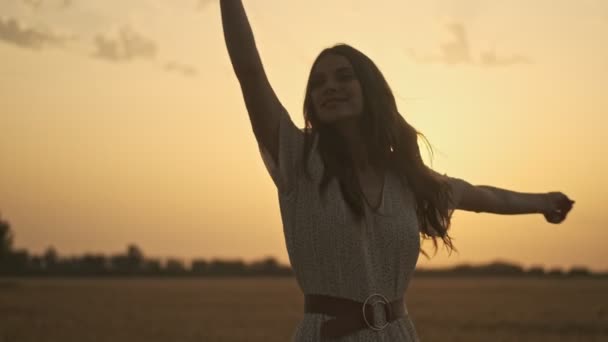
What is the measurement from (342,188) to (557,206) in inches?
42.5

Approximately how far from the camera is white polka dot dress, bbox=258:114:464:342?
266 cm

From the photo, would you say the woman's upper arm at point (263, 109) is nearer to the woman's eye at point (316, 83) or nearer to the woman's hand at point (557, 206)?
the woman's eye at point (316, 83)

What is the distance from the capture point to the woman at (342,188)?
267 cm

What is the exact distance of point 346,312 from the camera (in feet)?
8.80

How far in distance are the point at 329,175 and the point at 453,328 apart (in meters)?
18.7

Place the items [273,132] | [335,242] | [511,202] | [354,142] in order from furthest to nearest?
[511,202], [354,142], [273,132], [335,242]

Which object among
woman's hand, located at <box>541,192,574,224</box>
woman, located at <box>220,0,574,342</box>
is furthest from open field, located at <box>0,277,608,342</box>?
woman, located at <box>220,0,574,342</box>

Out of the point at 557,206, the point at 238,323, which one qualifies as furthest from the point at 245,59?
the point at 238,323

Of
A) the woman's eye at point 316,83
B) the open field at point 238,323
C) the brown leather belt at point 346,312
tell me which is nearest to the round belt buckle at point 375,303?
the brown leather belt at point 346,312

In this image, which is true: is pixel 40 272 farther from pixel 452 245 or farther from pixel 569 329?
pixel 452 245

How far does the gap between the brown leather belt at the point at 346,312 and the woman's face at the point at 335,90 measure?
0.49 m

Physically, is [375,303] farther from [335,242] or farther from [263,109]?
[263,109]

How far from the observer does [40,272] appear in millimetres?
96000

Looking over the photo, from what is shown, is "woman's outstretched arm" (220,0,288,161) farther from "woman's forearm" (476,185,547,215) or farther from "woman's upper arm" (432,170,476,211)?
"woman's forearm" (476,185,547,215)
